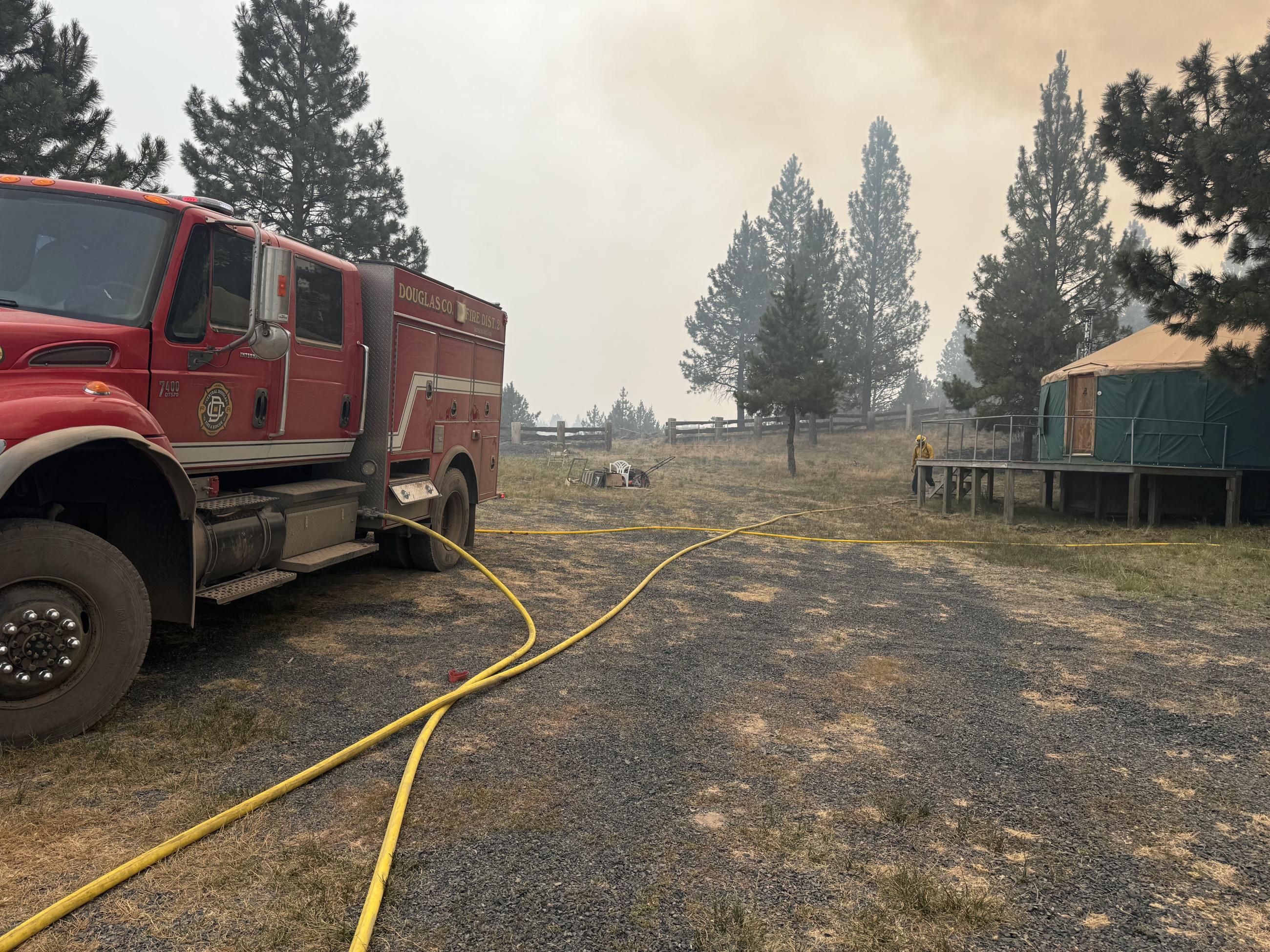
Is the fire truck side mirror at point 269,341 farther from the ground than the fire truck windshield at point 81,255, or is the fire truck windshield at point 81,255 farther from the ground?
the fire truck windshield at point 81,255

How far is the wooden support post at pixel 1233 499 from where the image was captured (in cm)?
1477

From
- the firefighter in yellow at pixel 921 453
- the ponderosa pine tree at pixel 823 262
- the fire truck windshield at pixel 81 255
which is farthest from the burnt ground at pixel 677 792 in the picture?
the ponderosa pine tree at pixel 823 262

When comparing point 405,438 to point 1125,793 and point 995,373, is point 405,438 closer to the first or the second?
point 1125,793

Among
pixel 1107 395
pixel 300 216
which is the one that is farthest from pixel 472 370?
pixel 300 216

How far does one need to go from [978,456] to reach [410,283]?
2599cm

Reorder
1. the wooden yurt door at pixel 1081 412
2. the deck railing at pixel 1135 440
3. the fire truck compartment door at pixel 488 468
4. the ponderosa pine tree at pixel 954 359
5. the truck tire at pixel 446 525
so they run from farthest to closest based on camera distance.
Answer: the ponderosa pine tree at pixel 954 359
the wooden yurt door at pixel 1081 412
the deck railing at pixel 1135 440
the fire truck compartment door at pixel 488 468
the truck tire at pixel 446 525

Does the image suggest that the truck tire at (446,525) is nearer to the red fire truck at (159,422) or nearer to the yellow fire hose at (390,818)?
the red fire truck at (159,422)

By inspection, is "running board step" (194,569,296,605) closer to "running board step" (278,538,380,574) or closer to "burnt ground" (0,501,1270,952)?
"running board step" (278,538,380,574)

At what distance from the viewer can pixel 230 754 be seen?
3834 mm

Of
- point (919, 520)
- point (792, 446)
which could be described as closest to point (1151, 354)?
point (919, 520)

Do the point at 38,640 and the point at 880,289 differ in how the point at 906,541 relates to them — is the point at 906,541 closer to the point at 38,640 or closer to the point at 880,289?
the point at 38,640

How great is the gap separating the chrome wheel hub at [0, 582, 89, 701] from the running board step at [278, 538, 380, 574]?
1837 millimetres

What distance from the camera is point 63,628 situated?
3.73 meters

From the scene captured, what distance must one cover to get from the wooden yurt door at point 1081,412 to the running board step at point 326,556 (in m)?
15.8
